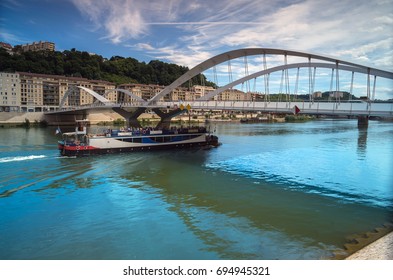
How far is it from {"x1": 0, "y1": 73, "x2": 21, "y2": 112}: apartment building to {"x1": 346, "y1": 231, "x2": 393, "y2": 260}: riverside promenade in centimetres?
5188

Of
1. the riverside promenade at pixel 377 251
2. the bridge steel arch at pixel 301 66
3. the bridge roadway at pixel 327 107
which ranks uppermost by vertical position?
the bridge steel arch at pixel 301 66

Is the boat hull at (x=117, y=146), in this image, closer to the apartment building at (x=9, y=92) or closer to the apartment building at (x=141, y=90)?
the apartment building at (x=9, y=92)

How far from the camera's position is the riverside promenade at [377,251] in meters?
5.15

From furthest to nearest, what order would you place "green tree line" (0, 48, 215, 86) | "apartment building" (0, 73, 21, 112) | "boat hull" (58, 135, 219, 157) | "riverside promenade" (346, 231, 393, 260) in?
"green tree line" (0, 48, 215, 86), "apartment building" (0, 73, 21, 112), "boat hull" (58, 135, 219, 157), "riverside promenade" (346, 231, 393, 260)

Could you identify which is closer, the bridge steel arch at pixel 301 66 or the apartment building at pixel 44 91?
the bridge steel arch at pixel 301 66

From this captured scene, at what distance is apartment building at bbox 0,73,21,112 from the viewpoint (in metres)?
47.0

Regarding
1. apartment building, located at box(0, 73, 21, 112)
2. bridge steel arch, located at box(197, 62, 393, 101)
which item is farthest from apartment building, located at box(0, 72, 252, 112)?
bridge steel arch, located at box(197, 62, 393, 101)

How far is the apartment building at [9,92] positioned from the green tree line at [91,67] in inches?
82.8

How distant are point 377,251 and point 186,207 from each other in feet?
17.3

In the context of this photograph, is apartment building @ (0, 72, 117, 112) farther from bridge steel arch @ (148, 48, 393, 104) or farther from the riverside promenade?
the riverside promenade

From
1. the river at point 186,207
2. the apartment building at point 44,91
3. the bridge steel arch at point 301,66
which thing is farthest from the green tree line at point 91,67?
the river at point 186,207

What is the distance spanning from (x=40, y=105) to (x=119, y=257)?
5366 cm

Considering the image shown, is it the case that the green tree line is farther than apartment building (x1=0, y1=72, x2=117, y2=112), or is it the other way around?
the green tree line

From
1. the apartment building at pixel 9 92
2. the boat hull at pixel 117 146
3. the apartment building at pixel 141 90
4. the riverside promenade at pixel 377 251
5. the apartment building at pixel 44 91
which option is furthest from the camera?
the apartment building at pixel 141 90
